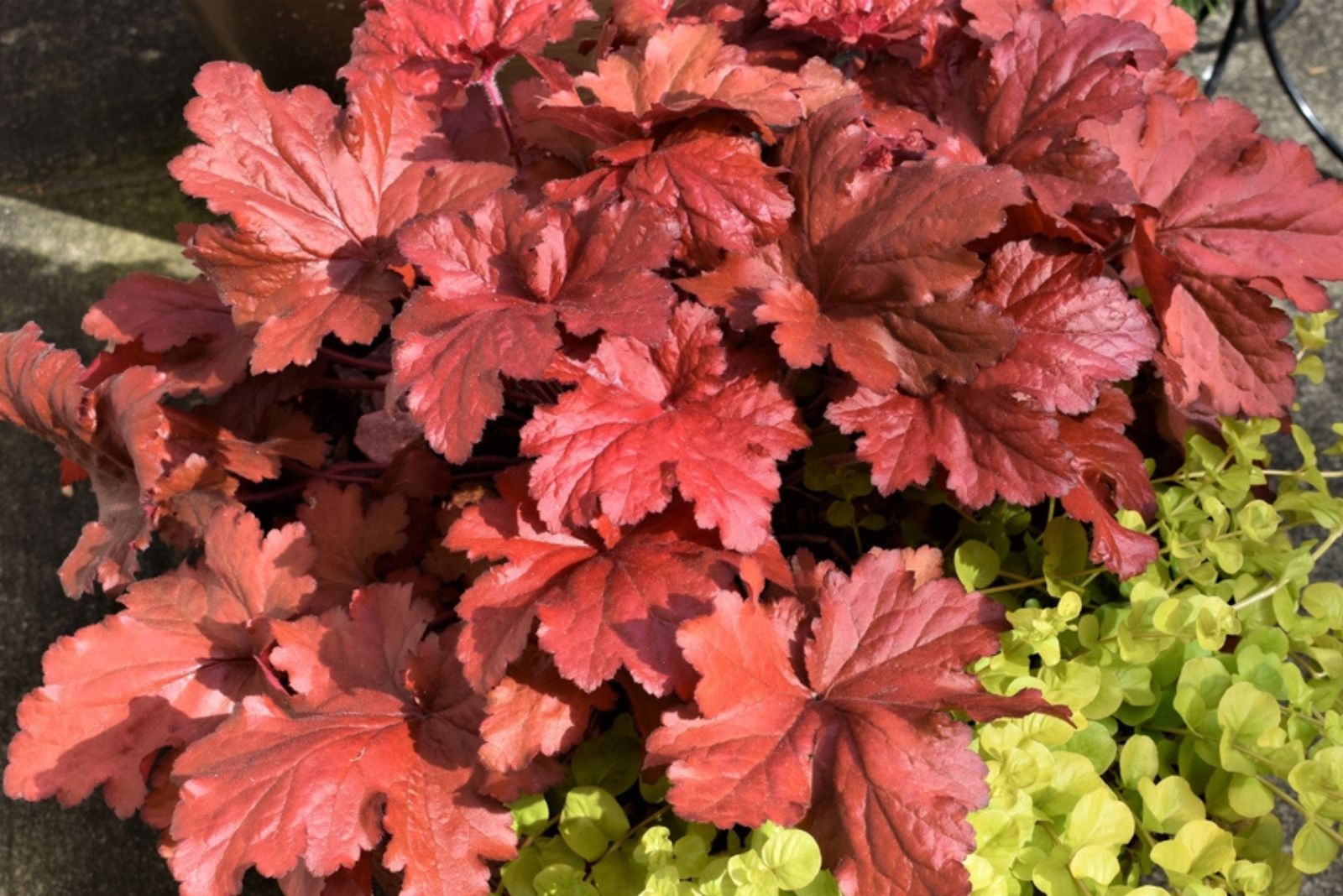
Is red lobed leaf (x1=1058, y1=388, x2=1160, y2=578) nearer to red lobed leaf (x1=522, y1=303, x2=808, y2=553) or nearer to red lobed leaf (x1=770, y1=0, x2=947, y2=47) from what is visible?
red lobed leaf (x1=522, y1=303, x2=808, y2=553)

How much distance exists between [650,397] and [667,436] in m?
0.08

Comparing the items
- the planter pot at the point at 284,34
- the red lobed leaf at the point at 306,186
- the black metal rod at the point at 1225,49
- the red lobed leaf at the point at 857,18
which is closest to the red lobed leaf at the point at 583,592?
the red lobed leaf at the point at 306,186

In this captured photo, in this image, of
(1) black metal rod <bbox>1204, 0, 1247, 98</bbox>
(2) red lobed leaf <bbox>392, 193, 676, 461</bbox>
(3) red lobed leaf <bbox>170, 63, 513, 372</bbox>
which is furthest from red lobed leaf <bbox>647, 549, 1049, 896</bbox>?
A: (1) black metal rod <bbox>1204, 0, 1247, 98</bbox>

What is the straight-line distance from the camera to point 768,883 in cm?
108

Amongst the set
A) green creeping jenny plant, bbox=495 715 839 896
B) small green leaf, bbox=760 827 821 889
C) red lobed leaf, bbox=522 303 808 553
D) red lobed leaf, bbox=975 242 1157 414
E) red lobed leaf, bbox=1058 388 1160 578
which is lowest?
green creeping jenny plant, bbox=495 715 839 896

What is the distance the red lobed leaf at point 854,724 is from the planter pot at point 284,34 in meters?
1.83

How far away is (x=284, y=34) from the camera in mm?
2561

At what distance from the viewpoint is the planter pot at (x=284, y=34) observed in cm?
249

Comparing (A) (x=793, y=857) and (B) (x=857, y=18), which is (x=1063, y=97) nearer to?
(B) (x=857, y=18)

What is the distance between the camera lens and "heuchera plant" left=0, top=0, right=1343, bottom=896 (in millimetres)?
1177

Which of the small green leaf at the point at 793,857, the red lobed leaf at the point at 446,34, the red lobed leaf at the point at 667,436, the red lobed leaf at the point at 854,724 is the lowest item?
the small green leaf at the point at 793,857

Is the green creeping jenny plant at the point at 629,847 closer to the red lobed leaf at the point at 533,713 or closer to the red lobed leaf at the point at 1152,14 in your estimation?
the red lobed leaf at the point at 533,713

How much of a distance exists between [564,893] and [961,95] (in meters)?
1.10

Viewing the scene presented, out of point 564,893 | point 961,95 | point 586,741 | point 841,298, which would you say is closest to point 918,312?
point 841,298
